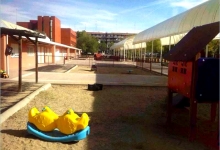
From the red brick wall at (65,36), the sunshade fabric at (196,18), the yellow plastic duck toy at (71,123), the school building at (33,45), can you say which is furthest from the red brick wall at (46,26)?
the yellow plastic duck toy at (71,123)

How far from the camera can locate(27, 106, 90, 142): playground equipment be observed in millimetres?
5020

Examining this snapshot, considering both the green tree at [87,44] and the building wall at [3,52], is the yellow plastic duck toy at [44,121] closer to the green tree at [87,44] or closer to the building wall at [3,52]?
the building wall at [3,52]

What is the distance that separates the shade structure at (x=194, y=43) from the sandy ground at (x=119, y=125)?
173cm

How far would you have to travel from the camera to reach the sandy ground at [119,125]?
504 cm

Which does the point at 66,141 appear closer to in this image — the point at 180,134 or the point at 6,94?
the point at 180,134

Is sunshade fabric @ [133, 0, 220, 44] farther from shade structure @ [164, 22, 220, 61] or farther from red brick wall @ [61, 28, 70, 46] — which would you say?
red brick wall @ [61, 28, 70, 46]

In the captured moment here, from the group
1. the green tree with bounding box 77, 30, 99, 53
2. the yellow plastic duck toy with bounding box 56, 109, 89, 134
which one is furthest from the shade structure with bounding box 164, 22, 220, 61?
the green tree with bounding box 77, 30, 99, 53

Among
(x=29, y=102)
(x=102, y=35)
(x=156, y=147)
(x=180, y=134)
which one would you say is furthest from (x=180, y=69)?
(x=102, y=35)

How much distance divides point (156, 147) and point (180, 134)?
113cm

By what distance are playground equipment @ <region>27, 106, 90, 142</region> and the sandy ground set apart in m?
0.13

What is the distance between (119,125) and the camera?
6449 mm

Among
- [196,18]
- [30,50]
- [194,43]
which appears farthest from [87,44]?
[194,43]

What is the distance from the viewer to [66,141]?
504 cm

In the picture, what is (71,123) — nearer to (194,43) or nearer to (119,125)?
(119,125)
